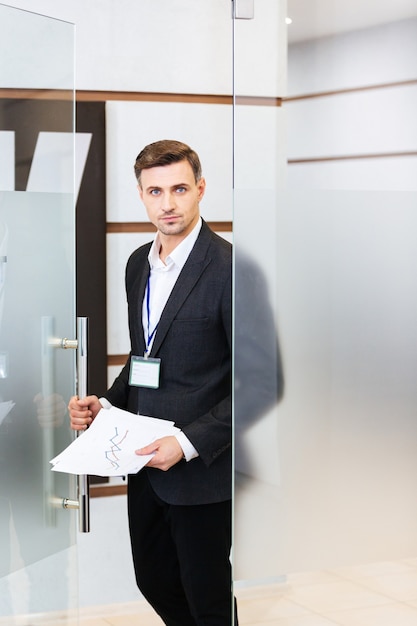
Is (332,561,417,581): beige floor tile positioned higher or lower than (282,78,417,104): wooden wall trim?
lower

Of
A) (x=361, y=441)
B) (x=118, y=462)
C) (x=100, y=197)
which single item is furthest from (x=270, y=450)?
(x=100, y=197)

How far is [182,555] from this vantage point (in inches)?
81.6

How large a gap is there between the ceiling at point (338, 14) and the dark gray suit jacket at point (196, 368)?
680 mm

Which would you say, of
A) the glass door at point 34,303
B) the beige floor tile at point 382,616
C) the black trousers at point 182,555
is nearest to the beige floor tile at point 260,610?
the beige floor tile at point 382,616

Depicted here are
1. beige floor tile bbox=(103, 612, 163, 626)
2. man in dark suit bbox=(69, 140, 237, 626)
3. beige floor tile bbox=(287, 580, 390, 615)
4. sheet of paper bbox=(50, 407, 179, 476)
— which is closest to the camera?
beige floor tile bbox=(287, 580, 390, 615)

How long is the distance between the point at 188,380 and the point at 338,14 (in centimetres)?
90

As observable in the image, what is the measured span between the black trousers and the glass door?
211mm


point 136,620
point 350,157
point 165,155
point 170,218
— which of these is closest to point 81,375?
point 170,218

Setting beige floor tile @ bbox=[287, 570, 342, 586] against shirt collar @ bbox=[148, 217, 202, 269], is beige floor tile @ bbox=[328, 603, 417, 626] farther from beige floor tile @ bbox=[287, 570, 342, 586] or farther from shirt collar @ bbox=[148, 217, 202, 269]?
shirt collar @ bbox=[148, 217, 202, 269]

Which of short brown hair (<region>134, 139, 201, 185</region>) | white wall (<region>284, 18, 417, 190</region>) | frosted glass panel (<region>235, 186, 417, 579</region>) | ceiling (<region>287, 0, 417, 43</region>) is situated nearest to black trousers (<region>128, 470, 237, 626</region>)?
frosted glass panel (<region>235, 186, 417, 579</region>)

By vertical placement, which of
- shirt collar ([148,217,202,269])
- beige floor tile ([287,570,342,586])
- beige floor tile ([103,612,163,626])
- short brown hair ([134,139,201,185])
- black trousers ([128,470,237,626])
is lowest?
beige floor tile ([103,612,163,626])

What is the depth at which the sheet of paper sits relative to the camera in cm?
185

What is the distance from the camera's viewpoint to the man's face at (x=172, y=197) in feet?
6.90

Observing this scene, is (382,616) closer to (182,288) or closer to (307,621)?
(307,621)
